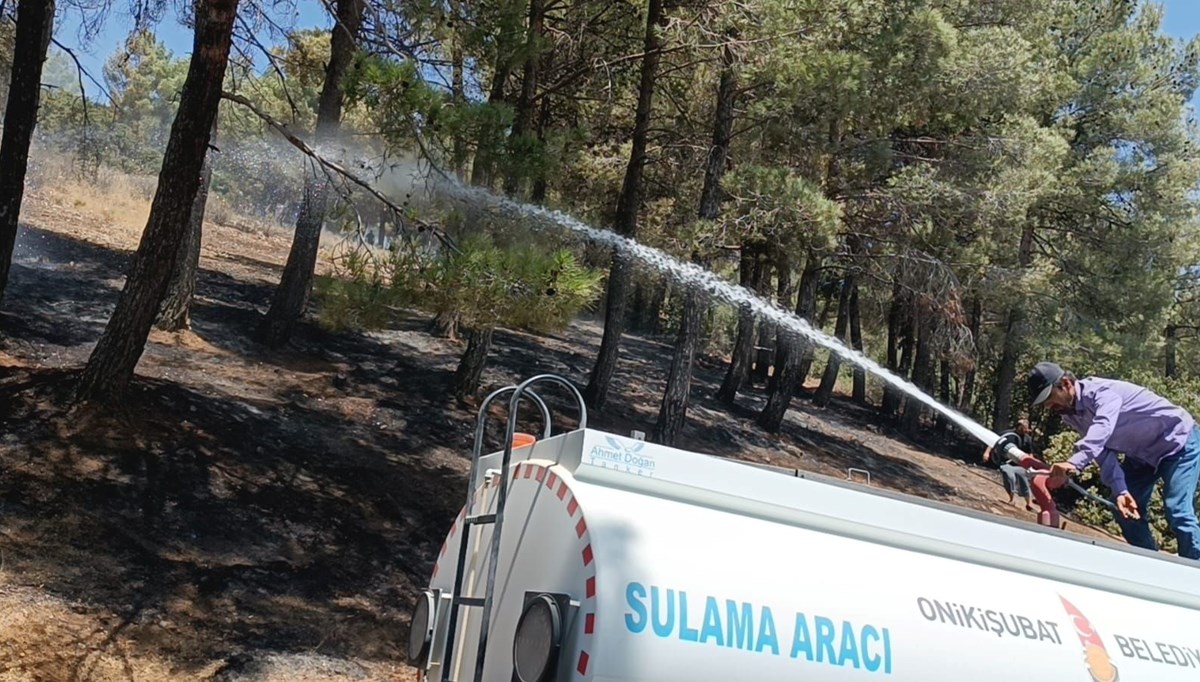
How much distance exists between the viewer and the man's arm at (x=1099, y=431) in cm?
512

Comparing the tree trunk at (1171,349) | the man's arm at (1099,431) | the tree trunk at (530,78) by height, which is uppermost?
the tree trunk at (530,78)

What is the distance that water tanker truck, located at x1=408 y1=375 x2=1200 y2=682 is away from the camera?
123 inches

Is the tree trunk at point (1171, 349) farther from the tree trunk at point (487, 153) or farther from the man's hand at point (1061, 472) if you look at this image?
the man's hand at point (1061, 472)

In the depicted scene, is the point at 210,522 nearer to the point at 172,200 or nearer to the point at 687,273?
the point at 172,200

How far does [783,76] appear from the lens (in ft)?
42.4

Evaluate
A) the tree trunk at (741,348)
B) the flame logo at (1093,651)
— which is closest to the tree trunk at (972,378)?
the tree trunk at (741,348)

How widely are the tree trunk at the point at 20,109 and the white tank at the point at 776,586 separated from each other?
25.0ft

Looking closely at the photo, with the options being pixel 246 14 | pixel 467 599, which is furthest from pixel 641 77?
pixel 467 599

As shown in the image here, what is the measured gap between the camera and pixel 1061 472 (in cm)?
495

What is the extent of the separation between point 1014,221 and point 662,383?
298 inches

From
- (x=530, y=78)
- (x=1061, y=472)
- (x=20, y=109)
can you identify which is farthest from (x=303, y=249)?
(x=1061, y=472)

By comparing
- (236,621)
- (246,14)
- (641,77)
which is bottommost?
(236,621)

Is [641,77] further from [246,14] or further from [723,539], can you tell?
[723,539]

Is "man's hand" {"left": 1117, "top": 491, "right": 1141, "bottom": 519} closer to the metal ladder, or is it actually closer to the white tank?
the white tank
